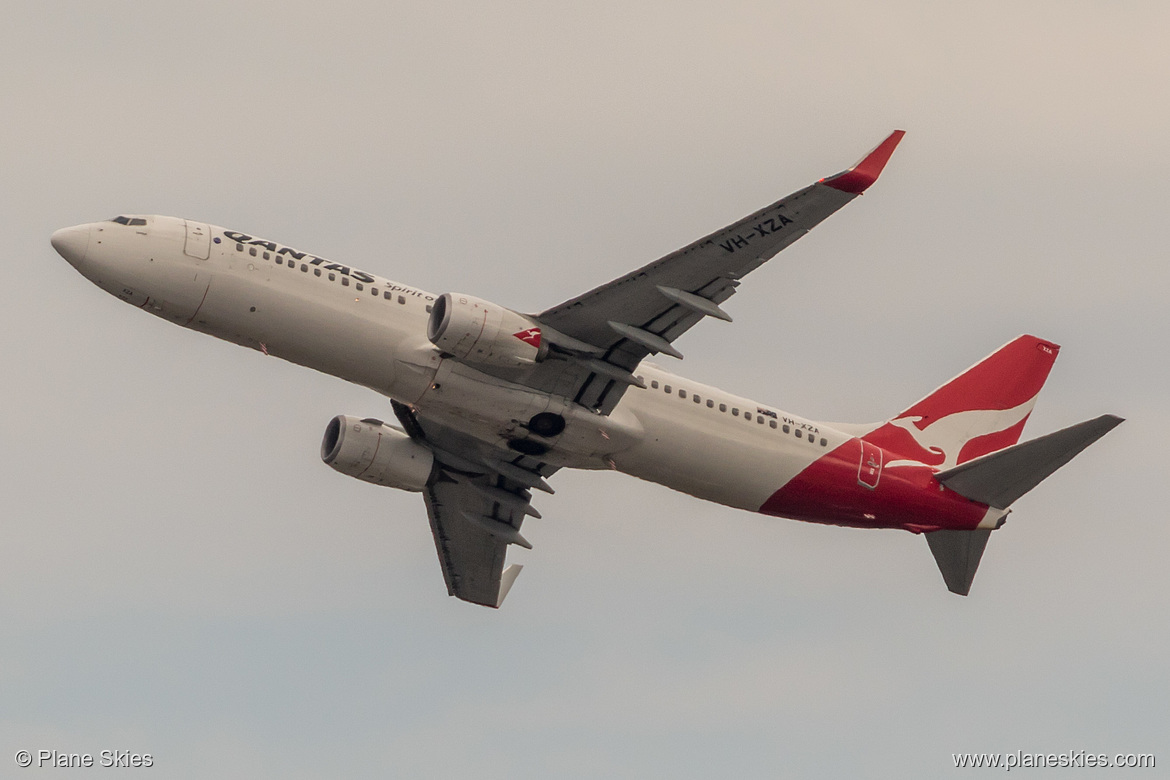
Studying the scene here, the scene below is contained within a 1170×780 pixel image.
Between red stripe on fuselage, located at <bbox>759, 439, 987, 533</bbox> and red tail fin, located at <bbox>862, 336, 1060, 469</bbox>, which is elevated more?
red tail fin, located at <bbox>862, 336, 1060, 469</bbox>

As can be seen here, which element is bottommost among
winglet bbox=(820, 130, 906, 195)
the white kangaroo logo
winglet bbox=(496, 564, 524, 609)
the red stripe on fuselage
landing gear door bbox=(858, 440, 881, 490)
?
winglet bbox=(496, 564, 524, 609)

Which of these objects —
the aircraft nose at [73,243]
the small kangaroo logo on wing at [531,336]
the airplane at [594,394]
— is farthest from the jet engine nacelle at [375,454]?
the aircraft nose at [73,243]

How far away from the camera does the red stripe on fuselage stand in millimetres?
51719

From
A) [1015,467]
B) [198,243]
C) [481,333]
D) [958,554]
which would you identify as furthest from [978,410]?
[198,243]

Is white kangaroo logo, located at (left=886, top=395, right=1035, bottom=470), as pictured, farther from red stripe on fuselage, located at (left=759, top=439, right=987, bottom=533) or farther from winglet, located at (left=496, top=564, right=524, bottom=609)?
winglet, located at (left=496, top=564, right=524, bottom=609)

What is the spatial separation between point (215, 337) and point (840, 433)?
813 inches

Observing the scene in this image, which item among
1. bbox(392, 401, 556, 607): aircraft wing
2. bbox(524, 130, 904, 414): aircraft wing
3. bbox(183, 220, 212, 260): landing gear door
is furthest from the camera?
bbox(392, 401, 556, 607): aircraft wing

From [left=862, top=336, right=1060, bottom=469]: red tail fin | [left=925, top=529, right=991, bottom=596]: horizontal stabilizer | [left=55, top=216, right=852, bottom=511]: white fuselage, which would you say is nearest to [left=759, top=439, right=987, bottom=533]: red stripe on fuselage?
[left=925, top=529, right=991, bottom=596]: horizontal stabilizer

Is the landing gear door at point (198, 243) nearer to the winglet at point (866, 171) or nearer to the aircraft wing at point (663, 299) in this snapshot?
the aircraft wing at point (663, 299)

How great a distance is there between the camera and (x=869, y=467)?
172ft

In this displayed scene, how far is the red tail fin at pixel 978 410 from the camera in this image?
5519 centimetres

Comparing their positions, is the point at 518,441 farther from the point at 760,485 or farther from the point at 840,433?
the point at 840,433

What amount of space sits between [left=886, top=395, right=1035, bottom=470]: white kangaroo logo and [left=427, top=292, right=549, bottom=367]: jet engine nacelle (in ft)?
50.2

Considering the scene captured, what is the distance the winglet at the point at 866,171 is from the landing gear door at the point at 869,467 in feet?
42.1
